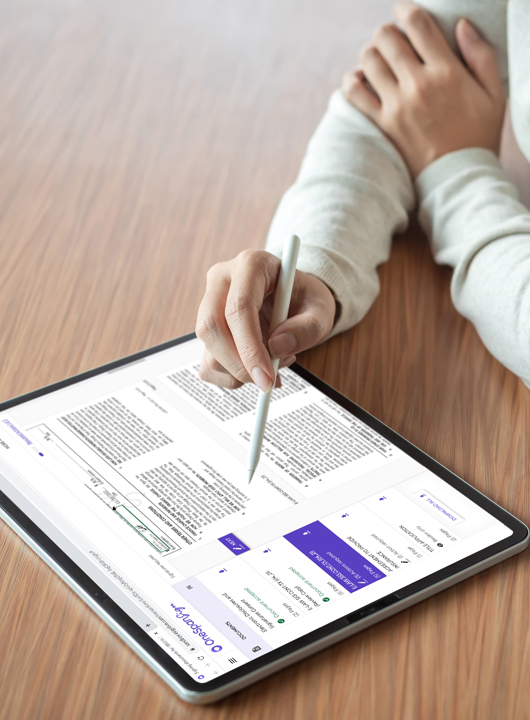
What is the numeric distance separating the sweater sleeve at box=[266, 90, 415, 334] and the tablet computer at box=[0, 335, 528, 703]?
12 centimetres

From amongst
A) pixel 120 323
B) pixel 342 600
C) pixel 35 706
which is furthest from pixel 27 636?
pixel 120 323

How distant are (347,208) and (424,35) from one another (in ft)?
0.84

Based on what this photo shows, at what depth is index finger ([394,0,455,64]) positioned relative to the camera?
34.3 inches

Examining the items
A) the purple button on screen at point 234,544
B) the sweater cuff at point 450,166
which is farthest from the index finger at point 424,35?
the purple button on screen at point 234,544

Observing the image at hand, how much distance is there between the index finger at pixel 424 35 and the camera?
0.87 m

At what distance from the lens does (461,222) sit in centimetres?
77

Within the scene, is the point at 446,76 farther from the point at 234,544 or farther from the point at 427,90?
the point at 234,544

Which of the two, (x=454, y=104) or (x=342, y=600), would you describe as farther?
(x=454, y=104)

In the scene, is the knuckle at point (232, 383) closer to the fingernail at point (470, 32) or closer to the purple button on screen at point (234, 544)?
the purple button on screen at point (234, 544)

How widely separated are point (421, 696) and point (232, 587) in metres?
0.13

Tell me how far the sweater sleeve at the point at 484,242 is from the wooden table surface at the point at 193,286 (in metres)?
0.03

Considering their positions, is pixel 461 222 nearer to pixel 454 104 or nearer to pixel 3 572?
pixel 454 104

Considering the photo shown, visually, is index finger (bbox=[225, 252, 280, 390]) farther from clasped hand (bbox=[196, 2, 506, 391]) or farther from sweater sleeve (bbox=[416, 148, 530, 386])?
clasped hand (bbox=[196, 2, 506, 391])

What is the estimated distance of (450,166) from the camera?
84cm
